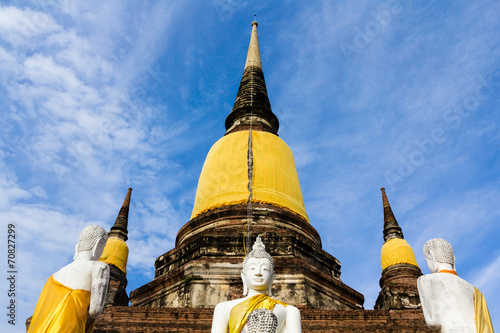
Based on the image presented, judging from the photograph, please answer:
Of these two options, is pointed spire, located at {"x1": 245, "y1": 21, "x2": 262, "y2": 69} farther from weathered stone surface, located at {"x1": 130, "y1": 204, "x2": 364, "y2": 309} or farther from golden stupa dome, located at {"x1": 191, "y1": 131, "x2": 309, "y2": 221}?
weathered stone surface, located at {"x1": 130, "y1": 204, "x2": 364, "y2": 309}

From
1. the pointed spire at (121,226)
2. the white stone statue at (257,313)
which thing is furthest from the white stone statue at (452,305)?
the pointed spire at (121,226)

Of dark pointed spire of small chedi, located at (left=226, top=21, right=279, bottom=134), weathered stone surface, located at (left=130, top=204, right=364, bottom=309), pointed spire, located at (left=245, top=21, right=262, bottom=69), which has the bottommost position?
weathered stone surface, located at (left=130, top=204, right=364, bottom=309)

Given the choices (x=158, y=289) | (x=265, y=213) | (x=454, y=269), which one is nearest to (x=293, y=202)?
(x=265, y=213)

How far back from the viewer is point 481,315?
5012 mm

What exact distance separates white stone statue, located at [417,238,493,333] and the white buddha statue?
357 centimetres

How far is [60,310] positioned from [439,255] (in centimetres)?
429

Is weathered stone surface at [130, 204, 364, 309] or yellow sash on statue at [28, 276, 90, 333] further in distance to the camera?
weathered stone surface at [130, 204, 364, 309]

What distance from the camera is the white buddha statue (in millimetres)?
4742

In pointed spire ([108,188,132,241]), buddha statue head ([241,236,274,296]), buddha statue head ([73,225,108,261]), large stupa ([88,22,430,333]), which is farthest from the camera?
pointed spire ([108,188,132,241])

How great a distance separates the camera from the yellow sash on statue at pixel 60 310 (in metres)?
4.71

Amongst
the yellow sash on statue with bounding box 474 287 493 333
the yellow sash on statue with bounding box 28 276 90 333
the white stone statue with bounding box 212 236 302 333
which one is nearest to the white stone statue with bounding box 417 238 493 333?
the yellow sash on statue with bounding box 474 287 493 333

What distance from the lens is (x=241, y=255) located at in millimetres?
10586

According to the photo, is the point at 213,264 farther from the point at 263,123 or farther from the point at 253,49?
the point at 253,49

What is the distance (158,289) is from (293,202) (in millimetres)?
4401
